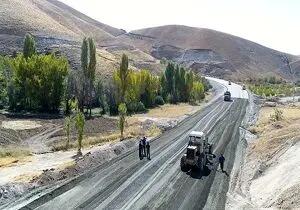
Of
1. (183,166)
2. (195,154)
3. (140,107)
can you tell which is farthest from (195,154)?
(140,107)

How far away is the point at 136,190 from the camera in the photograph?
28234mm

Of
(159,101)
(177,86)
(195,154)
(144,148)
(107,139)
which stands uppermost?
(195,154)

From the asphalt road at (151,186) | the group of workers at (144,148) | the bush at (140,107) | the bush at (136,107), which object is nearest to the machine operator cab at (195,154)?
the asphalt road at (151,186)

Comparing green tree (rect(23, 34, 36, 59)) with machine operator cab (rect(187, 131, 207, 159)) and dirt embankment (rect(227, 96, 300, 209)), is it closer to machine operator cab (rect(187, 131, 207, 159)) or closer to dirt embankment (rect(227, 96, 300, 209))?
dirt embankment (rect(227, 96, 300, 209))

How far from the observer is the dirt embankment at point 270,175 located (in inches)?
1020

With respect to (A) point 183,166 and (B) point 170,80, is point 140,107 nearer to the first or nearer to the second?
(B) point 170,80

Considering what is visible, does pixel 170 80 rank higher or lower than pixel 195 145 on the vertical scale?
lower

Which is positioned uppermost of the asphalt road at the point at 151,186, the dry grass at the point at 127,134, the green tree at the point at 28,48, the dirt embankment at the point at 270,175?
the green tree at the point at 28,48

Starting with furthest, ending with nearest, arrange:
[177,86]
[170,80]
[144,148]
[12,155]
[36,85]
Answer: [170,80]
[177,86]
[36,85]
[12,155]
[144,148]

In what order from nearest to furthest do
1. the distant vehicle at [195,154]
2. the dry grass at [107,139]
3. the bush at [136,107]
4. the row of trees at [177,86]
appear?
the distant vehicle at [195,154]
the dry grass at [107,139]
the bush at [136,107]
the row of trees at [177,86]

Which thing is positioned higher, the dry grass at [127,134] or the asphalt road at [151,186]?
the asphalt road at [151,186]

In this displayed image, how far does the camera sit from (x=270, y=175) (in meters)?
31.6

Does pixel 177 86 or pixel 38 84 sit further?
pixel 177 86

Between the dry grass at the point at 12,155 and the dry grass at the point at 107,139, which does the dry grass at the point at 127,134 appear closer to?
the dry grass at the point at 107,139
